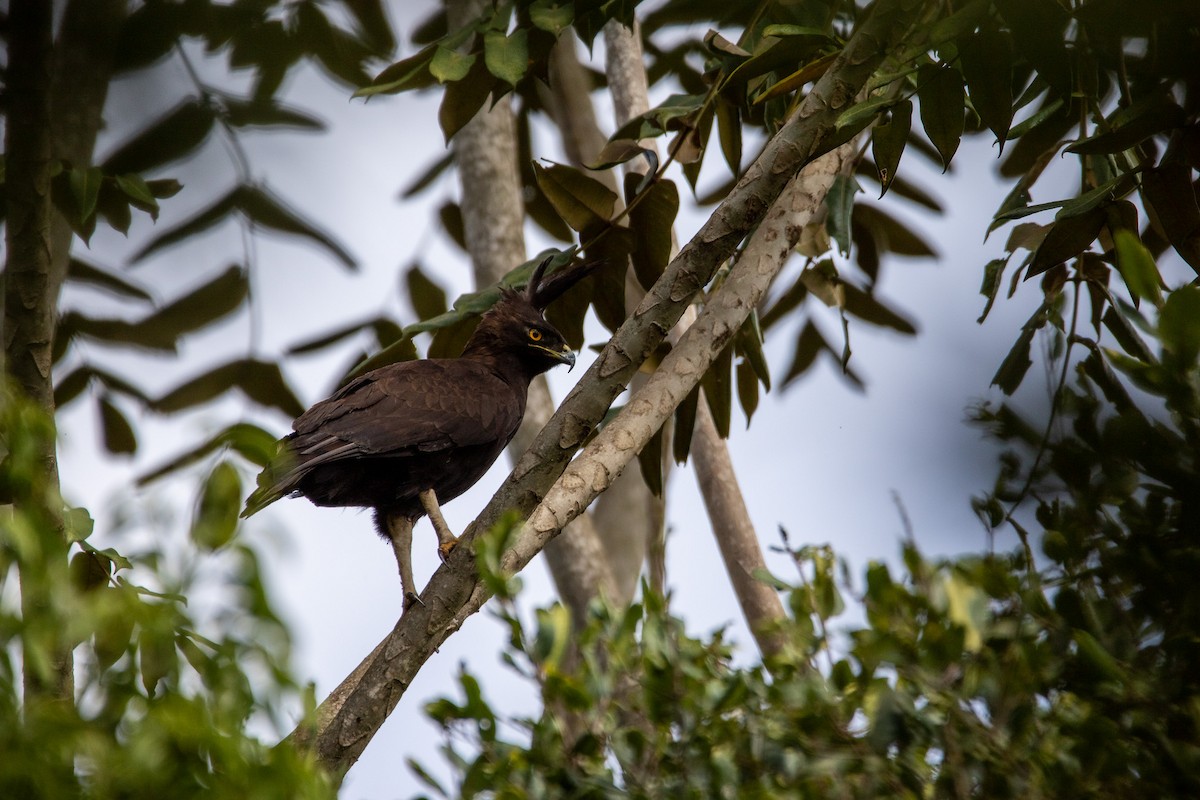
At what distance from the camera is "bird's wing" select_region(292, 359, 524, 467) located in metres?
4.61

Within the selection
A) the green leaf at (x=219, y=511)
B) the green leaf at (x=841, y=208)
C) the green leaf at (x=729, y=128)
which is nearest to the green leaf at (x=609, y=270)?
the green leaf at (x=729, y=128)

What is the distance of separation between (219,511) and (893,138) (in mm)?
2675

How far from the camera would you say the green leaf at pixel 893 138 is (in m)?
3.46

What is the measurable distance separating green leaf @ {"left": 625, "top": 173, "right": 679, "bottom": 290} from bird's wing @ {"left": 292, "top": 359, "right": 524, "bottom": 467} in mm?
1152

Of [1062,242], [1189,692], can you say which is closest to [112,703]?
[1189,692]

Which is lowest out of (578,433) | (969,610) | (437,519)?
(969,610)

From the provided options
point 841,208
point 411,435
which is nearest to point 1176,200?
point 841,208

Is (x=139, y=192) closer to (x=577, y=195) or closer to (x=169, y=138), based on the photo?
(x=169, y=138)

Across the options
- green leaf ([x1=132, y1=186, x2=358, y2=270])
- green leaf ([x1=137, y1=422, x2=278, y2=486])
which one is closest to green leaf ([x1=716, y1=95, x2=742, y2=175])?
green leaf ([x1=132, y1=186, x2=358, y2=270])

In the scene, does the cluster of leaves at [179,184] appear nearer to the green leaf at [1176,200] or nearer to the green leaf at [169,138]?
the green leaf at [169,138]

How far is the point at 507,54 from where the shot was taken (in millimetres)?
3908

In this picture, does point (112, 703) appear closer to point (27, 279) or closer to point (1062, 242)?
point (27, 279)

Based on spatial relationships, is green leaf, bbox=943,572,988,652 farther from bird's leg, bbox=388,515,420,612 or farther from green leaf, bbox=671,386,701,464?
bird's leg, bbox=388,515,420,612

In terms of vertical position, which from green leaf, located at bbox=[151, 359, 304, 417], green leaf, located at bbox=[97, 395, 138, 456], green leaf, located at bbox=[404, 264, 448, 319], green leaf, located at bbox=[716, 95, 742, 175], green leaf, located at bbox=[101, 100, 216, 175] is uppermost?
green leaf, located at bbox=[404, 264, 448, 319]
